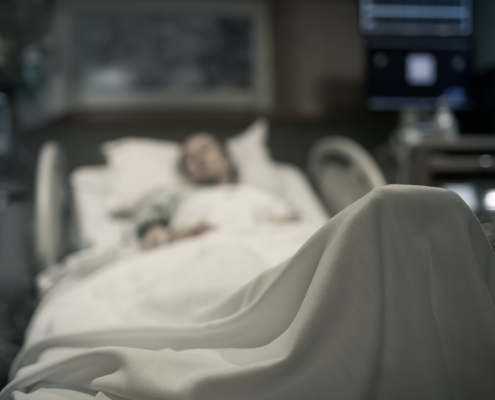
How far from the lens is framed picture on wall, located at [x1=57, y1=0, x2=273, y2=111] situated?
7.50 ft


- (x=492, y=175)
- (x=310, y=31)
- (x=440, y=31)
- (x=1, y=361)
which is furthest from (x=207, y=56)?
(x=1, y=361)

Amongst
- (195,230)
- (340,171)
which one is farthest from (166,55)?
(195,230)

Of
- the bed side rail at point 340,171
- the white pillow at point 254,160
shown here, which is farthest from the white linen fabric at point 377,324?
the white pillow at point 254,160

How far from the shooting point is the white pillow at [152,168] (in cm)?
191

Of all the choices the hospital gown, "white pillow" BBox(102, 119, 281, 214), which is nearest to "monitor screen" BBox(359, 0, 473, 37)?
"white pillow" BBox(102, 119, 281, 214)

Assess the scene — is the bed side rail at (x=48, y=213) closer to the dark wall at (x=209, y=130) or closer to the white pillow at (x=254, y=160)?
the dark wall at (x=209, y=130)

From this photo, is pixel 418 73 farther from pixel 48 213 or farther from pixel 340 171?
pixel 48 213

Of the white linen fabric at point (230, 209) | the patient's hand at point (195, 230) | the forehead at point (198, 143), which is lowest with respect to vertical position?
the patient's hand at point (195, 230)

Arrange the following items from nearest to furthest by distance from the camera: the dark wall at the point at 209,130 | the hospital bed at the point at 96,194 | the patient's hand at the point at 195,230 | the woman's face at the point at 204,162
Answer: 1. the patient's hand at the point at 195,230
2. the hospital bed at the point at 96,194
3. the woman's face at the point at 204,162
4. the dark wall at the point at 209,130

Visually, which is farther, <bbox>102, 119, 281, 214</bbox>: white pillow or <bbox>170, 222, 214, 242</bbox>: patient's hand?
<bbox>102, 119, 281, 214</bbox>: white pillow

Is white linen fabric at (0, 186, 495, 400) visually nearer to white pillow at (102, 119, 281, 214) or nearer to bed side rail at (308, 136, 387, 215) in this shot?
bed side rail at (308, 136, 387, 215)

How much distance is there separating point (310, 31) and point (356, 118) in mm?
538

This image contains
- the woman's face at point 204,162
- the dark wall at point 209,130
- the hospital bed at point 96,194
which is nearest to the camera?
the hospital bed at point 96,194

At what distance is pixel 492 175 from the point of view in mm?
1896
